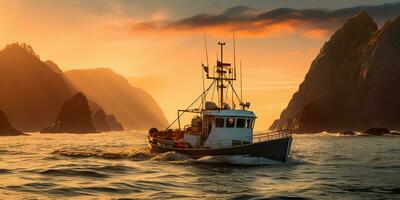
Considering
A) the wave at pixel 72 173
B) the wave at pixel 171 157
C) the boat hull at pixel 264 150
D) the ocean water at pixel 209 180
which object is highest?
the boat hull at pixel 264 150

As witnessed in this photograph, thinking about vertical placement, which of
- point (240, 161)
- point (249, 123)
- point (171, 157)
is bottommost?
point (240, 161)

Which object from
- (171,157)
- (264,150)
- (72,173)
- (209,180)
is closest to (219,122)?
(264,150)

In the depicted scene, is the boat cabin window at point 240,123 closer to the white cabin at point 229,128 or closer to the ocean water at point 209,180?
the white cabin at point 229,128

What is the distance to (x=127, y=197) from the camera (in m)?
28.0

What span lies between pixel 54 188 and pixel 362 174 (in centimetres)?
2512

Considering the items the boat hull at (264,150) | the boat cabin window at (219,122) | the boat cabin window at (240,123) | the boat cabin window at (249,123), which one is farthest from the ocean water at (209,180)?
the boat cabin window at (249,123)

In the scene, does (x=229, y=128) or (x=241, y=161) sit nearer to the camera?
(x=241, y=161)

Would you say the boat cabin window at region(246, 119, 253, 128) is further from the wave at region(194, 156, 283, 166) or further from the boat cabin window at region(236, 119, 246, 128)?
the wave at region(194, 156, 283, 166)

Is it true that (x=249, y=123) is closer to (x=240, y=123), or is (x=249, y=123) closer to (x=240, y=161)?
(x=240, y=123)

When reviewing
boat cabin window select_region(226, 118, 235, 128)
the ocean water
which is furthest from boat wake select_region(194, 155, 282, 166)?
boat cabin window select_region(226, 118, 235, 128)

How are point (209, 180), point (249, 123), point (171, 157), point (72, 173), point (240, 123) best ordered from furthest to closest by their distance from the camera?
point (171, 157), point (249, 123), point (240, 123), point (72, 173), point (209, 180)

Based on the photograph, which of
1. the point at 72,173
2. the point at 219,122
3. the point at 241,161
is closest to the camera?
the point at 72,173

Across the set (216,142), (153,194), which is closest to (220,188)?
(153,194)

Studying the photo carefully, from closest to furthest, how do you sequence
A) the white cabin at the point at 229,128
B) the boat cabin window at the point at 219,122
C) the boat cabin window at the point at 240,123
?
the white cabin at the point at 229,128 < the boat cabin window at the point at 219,122 < the boat cabin window at the point at 240,123
